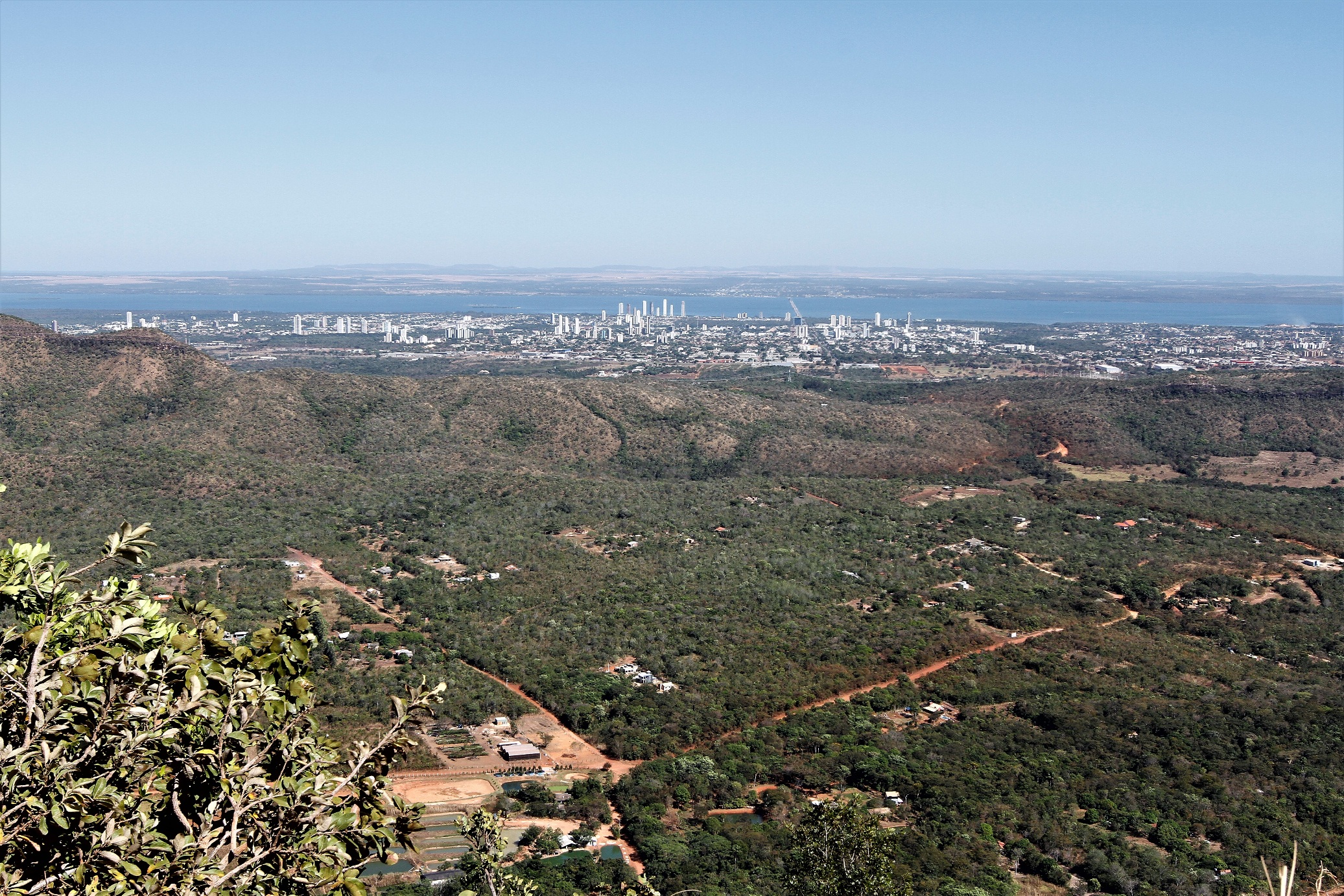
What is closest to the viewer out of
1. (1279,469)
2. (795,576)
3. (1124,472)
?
(795,576)

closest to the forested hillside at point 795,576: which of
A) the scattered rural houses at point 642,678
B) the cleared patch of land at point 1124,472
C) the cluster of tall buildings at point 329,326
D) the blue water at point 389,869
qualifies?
the scattered rural houses at point 642,678

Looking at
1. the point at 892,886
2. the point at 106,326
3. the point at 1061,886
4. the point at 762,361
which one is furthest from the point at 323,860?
the point at 106,326

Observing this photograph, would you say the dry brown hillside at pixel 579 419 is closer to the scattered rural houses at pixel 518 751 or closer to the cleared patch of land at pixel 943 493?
the cleared patch of land at pixel 943 493

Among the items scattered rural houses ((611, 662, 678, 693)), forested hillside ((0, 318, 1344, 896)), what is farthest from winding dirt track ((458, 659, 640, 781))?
scattered rural houses ((611, 662, 678, 693))

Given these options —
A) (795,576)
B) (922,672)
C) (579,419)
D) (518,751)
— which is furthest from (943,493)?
(518,751)

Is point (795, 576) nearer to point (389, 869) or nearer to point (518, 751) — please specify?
point (518, 751)

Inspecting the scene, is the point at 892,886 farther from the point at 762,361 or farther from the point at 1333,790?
the point at 762,361

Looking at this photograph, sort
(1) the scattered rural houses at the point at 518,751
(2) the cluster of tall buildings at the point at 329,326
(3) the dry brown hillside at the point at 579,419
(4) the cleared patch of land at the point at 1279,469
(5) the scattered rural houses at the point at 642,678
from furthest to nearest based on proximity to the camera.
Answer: (2) the cluster of tall buildings at the point at 329,326 < (4) the cleared patch of land at the point at 1279,469 < (3) the dry brown hillside at the point at 579,419 < (5) the scattered rural houses at the point at 642,678 < (1) the scattered rural houses at the point at 518,751

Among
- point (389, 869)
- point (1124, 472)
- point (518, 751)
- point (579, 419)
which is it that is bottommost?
point (389, 869)
